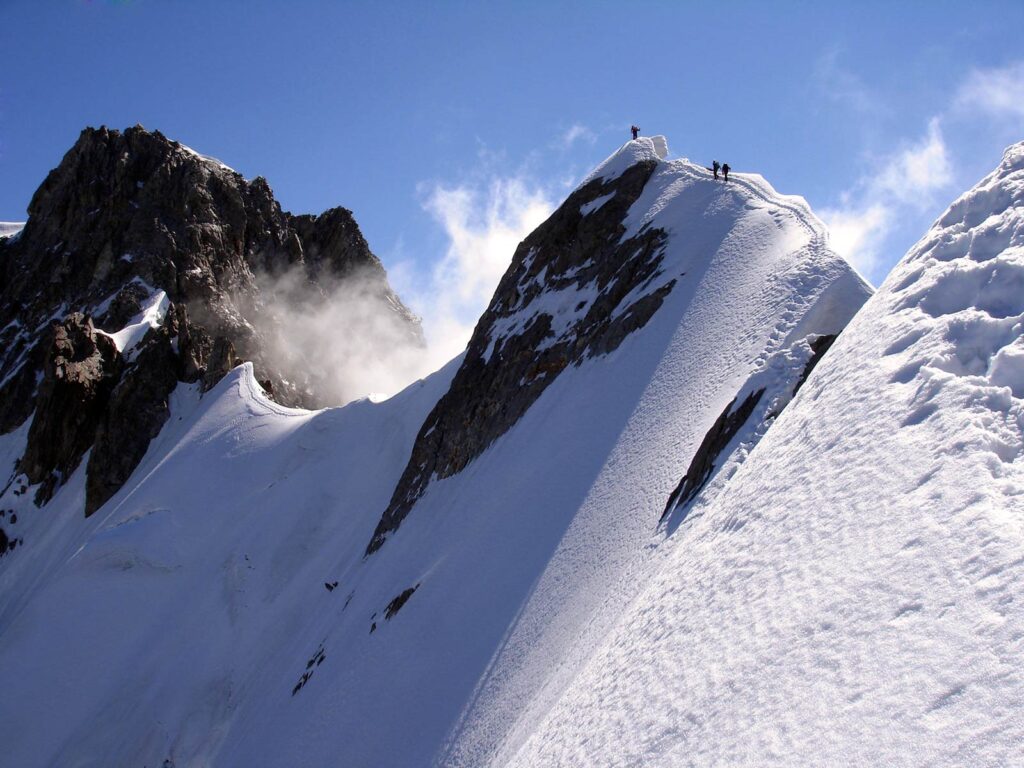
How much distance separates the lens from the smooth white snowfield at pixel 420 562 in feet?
46.6

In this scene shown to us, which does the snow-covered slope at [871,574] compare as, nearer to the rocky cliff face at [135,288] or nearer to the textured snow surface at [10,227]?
the rocky cliff face at [135,288]

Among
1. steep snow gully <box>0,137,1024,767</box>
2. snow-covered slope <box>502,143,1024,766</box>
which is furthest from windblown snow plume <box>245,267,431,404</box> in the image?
snow-covered slope <box>502,143,1024,766</box>

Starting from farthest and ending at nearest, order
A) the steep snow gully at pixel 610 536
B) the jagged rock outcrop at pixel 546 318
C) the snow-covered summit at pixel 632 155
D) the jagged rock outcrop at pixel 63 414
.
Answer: the jagged rock outcrop at pixel 63 414 → the snow-covered summit at pixel 632 155 → the jagged rock outcrop at pixel 546 318 → the steep snow gully at pixel 610 536

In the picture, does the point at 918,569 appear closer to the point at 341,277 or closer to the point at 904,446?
the point at 904,446

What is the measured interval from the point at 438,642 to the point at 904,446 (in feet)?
44.8

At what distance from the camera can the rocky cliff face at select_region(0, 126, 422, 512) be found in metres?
50.3

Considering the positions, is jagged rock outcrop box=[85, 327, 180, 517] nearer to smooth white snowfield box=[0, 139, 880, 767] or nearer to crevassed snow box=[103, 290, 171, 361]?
smooth white snowfield box=[0, 139, 880, 767]

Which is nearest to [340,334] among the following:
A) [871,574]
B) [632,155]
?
[632,155]

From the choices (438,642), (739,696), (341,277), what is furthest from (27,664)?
(341,277)

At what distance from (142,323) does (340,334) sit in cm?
1855

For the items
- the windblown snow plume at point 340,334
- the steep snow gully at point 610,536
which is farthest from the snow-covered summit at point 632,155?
the windblown snow plume at point 340,334

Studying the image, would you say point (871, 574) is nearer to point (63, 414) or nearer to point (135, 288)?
point (63, 414)

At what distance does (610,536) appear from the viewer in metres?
16.5

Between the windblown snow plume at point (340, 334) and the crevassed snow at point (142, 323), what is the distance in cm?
684
